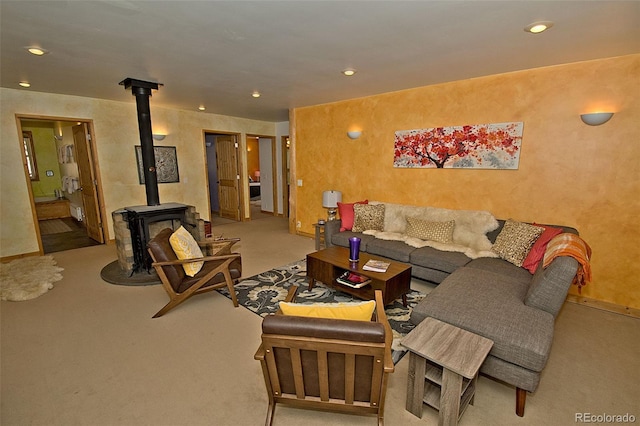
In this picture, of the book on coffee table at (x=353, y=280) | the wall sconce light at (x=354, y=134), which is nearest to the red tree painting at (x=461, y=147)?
the wall sconce light at (x=354, y=134)

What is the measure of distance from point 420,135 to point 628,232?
2456mm

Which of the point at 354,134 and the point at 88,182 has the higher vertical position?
the point at 354,134

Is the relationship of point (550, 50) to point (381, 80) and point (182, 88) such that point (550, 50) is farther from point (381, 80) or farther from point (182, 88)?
point (182, 88)

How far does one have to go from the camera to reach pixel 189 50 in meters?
2.70

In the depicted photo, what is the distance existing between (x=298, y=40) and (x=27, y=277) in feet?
14.8

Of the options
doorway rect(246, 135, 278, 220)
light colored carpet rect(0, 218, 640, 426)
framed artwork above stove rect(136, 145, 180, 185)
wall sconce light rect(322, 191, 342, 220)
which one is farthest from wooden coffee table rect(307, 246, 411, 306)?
doorway rect(246, 135, 278, 220)

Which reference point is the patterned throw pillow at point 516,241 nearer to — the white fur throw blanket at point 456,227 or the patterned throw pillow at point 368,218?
the white fur throw blanket at point 456,227

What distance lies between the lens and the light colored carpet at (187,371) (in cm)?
177

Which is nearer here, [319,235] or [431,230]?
[431,230]

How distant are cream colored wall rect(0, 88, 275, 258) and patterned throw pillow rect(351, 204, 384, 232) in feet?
12.8

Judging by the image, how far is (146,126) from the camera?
3906mm

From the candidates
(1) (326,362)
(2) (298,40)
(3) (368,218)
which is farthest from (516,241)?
(2) (298,40)

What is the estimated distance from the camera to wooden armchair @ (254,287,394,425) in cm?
134

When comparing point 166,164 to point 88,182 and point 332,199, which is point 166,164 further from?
point 332,199
